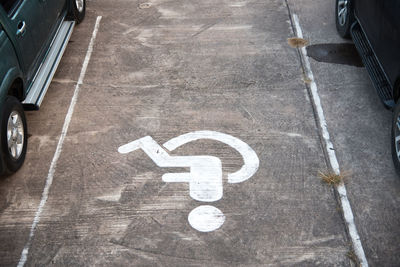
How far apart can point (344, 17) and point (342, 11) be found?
0.19 metres

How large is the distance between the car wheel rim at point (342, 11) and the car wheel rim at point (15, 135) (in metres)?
5.14

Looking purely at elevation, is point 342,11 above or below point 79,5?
below

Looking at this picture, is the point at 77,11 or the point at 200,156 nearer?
the point at 200,156

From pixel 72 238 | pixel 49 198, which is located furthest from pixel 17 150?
pixel 72 238

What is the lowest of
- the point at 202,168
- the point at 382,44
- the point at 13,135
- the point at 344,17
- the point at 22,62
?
the point at 202,168

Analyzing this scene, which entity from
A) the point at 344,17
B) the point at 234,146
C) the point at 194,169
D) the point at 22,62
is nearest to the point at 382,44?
the point at 344,17

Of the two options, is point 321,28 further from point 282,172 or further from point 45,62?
point 45,62

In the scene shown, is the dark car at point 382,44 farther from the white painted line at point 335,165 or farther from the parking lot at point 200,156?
the white painted line at point 335,165

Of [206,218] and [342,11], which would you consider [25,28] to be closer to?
[206,218]

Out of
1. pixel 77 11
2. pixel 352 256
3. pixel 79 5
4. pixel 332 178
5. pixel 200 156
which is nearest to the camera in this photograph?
pixel 352 256

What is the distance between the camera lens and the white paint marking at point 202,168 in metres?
5.20

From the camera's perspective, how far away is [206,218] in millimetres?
5184

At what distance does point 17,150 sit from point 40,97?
829 millimetres

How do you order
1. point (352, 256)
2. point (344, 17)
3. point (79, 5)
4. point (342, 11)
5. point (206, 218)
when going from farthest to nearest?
1. point (79, 5)
2. point (342, 11)
3. point (344, 17)
4. point (206, 218)
5. point (352, 256)
